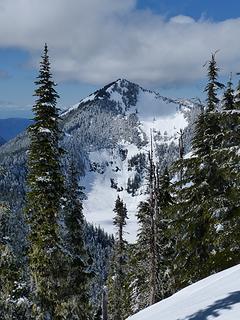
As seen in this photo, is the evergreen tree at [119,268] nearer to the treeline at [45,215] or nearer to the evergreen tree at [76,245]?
the evergreen tree at [76,245]

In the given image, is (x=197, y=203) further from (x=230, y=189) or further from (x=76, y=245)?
(x=76, y=245)

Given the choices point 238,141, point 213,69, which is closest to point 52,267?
point 238,141

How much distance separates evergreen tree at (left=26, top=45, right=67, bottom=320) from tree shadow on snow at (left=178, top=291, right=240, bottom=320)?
12.0 meters

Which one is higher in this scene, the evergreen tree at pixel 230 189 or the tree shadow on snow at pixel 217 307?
the evergreen tree at pixel 230 189

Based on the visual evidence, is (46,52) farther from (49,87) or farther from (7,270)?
(7,270)

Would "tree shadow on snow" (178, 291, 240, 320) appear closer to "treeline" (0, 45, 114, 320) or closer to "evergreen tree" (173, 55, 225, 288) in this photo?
"evergreen tree" (173, 55, 225, 288)

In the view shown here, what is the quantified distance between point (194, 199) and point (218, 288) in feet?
32.4

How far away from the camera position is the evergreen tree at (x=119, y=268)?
37719 millimetres

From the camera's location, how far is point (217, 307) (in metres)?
8.05

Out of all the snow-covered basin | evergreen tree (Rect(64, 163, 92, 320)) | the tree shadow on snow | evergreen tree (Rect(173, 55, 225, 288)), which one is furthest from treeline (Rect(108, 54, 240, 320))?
the tree shadow on snow

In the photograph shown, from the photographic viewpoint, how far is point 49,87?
773 inches

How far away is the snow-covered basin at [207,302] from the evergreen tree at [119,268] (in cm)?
2563

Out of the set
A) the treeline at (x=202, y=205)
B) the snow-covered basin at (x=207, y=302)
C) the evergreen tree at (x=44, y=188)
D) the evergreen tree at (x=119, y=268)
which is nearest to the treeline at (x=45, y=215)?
the evergreen tree at (x=44, y=188)

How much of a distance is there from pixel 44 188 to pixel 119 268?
Answer: 21631mm
